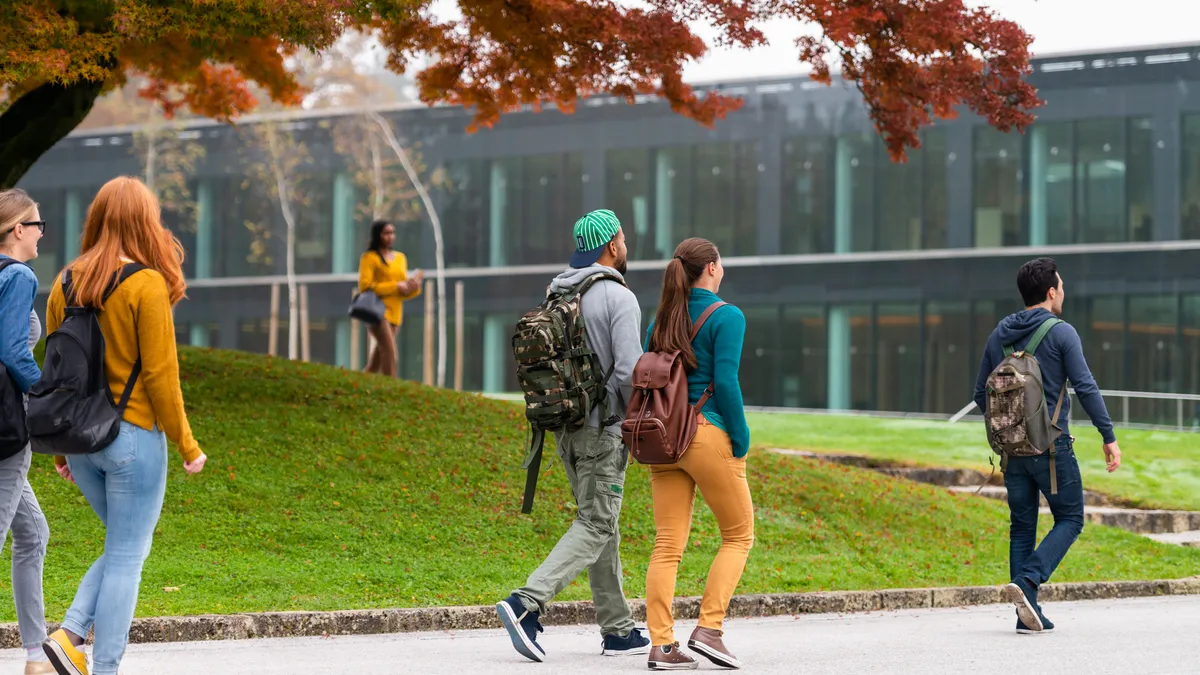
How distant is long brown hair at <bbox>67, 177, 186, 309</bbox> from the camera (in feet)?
18.1

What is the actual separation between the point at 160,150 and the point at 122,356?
119 ft

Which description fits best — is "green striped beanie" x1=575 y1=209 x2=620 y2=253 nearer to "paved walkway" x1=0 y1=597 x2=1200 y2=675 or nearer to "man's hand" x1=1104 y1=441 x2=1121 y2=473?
"paved walkway" x1=0 y1=597 x2=1200 y2=675

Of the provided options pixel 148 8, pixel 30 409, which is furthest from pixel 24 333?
pixel 148 8

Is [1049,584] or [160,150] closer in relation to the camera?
[1049,584]

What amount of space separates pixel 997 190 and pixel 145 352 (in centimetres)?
2930

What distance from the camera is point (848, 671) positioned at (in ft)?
23.3

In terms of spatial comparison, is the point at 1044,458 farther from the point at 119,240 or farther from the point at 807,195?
the point at 807,195

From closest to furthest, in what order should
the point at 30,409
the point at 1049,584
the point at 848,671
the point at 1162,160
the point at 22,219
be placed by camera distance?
the point at 30,409 → the point at 22,219 → the point at 848,671 → the point at 1049,584 → the point at 1162,160

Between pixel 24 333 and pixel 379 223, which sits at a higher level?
pixel 379 223

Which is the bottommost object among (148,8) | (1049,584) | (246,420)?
(1049,584)

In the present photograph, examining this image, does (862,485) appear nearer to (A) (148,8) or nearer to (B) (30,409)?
(A) (148,8)

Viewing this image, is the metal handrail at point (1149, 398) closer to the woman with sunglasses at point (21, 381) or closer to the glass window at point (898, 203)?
the glass window at point (898, 203)

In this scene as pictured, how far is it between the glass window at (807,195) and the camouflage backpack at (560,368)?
27.7m

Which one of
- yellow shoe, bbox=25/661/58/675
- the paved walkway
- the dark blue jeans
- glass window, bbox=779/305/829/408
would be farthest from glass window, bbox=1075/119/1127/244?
yellow shoe, bbox=25/661/58/675
